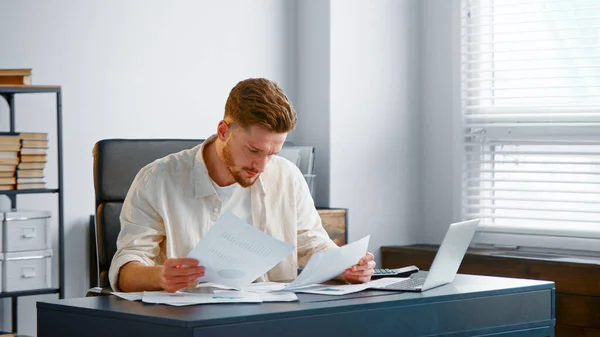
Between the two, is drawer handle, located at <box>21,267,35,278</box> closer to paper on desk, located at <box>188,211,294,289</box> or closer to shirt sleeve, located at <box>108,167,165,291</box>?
shirt sleeve, located at <box>108,167,165,291</box>

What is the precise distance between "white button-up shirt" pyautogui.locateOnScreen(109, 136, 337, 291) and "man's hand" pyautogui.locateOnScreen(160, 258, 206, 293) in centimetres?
28

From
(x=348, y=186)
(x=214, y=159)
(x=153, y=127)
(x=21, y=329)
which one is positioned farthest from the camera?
(x=348, y=186)

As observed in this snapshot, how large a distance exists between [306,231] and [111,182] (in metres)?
0.55

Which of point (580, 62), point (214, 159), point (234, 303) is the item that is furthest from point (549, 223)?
point (234, 303)

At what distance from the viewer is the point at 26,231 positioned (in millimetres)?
3027

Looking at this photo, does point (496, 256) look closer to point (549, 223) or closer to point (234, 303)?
point (549, 223)

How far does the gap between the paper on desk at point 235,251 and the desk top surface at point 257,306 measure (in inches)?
4.2

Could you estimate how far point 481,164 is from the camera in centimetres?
392

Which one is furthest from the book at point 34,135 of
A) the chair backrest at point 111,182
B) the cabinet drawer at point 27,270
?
the chair backrest at point 111,182

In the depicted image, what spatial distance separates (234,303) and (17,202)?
5.93ft

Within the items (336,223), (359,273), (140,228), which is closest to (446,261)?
(359,273)

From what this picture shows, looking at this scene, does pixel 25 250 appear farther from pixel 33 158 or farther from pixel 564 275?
pixel 564 275

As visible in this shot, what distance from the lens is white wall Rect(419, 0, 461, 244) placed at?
3965 mm

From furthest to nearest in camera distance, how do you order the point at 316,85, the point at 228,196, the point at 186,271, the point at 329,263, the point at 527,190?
the point at 316,85 < the point at 527,190 < the point at 228,196 < the point at 329,263 < the point at 186,271
